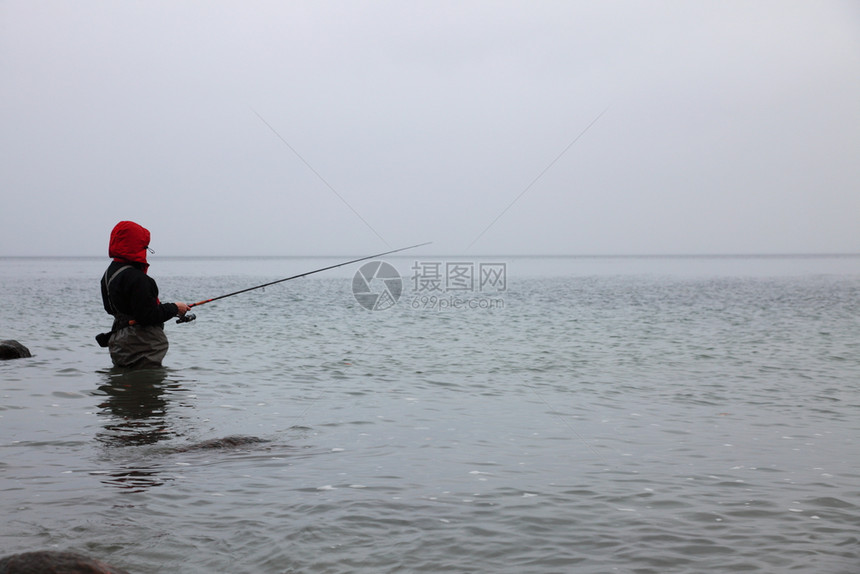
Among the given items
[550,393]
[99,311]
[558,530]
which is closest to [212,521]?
[558,530]

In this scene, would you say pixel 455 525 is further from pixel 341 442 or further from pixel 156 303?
pixel 156 303

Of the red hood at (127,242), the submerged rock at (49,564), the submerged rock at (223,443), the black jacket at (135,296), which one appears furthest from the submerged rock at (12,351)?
the submerged rock at (49,564)

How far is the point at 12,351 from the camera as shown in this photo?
13.7m

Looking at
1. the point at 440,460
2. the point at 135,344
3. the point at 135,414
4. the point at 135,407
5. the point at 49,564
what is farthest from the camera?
the point at 135,344

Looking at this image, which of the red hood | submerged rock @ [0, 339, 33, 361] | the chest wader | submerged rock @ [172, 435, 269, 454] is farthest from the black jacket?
submerged rock @ [0, 339, 33, 361]

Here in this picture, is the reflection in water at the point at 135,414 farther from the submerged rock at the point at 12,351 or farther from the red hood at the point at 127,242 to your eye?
the submerged rock at the point at 12,351

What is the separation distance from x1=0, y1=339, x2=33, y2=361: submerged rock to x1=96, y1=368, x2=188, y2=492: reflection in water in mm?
2900

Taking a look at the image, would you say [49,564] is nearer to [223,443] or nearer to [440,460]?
[223,443]

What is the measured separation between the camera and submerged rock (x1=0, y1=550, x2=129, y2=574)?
11.8 feet

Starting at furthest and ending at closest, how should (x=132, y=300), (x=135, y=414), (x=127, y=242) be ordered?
1. (x=132, y=300)
2. (x=127, y=242)
3. (x=135, y=414)

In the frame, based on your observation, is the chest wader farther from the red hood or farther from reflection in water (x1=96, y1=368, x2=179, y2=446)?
the red hood

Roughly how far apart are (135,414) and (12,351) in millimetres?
6272

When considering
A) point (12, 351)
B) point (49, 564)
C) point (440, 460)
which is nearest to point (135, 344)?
point (12, 351)

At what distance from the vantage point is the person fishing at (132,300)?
9.91 m
